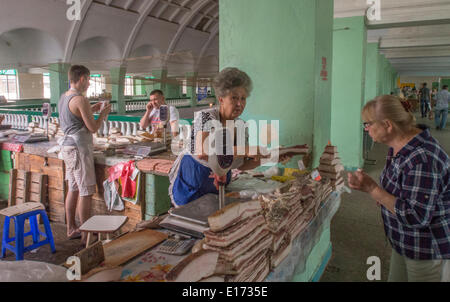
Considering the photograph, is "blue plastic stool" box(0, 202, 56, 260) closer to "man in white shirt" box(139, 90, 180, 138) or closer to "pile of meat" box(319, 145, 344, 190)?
"man in white shirt" box(139, 90, 180, 138)

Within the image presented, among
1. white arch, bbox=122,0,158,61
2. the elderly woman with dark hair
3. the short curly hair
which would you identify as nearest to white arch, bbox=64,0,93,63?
white arch, bbox=122,0,158,61

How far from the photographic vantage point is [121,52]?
1833cm

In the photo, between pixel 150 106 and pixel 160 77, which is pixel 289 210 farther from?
pixel 160 77

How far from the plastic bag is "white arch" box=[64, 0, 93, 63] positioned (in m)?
15.9

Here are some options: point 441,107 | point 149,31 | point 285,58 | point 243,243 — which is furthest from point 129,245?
point 149,31

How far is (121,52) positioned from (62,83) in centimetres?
561

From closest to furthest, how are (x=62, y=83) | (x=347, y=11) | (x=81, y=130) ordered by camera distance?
(x=81, y=130), (x=347, y=11), (x=62, y=83)

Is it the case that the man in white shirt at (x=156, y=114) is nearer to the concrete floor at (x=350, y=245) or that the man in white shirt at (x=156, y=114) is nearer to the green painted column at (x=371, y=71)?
the concrete floor at (x=350, y=245)

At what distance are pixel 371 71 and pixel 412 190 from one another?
10386 millimetres

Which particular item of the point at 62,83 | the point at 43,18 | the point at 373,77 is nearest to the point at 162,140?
the point at 373,77

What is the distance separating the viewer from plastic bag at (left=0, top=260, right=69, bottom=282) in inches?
50.4

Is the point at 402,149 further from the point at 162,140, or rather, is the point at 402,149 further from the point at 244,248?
the point at 162,140

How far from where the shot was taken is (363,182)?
1.96 metres
